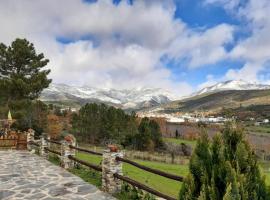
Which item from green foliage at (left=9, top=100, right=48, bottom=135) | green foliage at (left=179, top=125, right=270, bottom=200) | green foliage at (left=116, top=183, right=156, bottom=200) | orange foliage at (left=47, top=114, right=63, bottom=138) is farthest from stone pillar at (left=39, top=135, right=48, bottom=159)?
orange foliage at (left=47, top=114, right=63, bottom=138)

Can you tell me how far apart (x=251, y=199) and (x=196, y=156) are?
92cm

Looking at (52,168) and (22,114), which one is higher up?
(22,114)

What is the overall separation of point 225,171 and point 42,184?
863 cm

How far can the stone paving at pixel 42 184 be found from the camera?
32.5 feet

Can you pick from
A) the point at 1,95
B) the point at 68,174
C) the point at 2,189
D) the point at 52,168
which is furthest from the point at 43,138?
the point at 1,95

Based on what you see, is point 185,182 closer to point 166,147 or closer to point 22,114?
point 22,114

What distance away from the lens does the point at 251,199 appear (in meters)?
4.20

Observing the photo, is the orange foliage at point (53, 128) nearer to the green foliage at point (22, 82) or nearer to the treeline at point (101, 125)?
the treeline at point (101, 125)

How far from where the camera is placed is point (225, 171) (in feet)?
14.3

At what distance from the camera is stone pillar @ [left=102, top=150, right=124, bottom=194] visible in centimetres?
1053

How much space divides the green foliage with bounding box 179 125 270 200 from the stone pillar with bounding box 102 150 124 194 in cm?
613

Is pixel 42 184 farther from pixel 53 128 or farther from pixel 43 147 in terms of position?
pixel 53 128

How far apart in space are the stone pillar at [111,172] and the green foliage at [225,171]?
6.13 metres

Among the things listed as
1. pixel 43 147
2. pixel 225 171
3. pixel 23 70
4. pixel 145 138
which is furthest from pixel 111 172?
pixel 145 138
